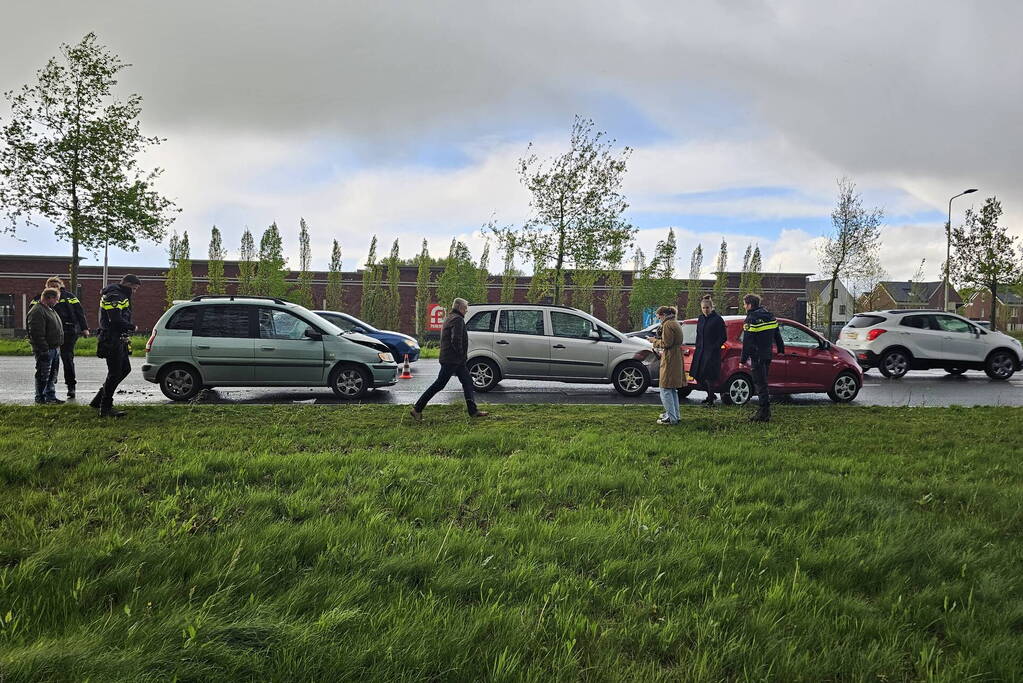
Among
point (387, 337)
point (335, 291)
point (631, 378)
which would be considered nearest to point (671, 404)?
point (631, 378)

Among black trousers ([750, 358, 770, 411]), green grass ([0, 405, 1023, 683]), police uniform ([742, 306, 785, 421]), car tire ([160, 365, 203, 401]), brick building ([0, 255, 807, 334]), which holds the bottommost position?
green grass ([0, 405, 1023, 683])

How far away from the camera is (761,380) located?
28.6ft

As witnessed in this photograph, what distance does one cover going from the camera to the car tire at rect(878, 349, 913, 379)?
1639cm

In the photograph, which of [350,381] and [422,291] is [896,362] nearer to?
[350,381]

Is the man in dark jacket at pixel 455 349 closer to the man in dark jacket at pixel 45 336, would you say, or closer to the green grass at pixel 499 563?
the green grass at pixel 499 563

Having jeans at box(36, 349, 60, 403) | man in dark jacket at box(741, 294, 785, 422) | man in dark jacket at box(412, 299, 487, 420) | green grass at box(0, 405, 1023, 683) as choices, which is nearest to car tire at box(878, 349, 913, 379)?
Answer: man in dark jacket at box(741, 294, 785, 422)

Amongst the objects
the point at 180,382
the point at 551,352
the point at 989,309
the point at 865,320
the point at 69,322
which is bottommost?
the point at 180,382

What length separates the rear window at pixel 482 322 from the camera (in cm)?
1245

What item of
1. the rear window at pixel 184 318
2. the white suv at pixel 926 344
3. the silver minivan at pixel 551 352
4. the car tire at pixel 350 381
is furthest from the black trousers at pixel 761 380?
the white suv at pixel 926 344

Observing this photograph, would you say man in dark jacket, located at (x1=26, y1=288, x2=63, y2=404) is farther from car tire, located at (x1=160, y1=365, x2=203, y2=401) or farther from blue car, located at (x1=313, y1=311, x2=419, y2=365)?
blue car, located at (x1=313, y1=311, x2=419, y2=365)

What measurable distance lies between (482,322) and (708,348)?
4420mm

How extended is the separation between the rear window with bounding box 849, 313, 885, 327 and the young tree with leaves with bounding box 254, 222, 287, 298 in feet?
132

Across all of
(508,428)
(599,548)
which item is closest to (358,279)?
(508,428)

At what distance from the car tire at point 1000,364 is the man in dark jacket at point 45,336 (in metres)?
20.9
